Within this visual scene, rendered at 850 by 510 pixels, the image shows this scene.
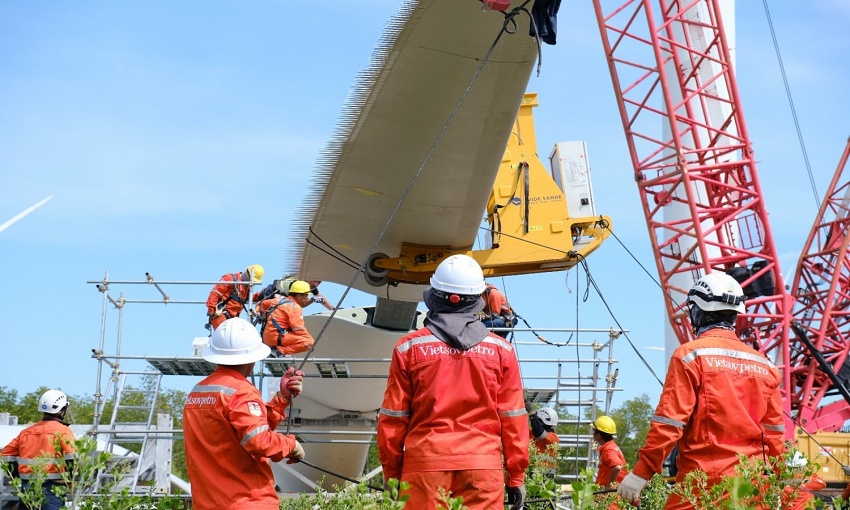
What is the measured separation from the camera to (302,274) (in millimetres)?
13188

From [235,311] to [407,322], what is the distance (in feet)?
8.04

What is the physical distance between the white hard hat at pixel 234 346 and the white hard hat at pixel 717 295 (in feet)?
8.53

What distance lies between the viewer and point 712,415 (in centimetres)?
583

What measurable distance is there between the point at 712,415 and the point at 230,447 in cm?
270

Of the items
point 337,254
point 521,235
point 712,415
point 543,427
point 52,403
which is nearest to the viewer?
point 712,415

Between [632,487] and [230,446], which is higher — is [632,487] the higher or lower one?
the lower one

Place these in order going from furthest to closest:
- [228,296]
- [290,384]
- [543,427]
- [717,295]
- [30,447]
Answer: [228,296] < [543,427] < [30,447] < [290,384] < [717,295]

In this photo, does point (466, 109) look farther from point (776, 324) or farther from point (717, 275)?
point (776, 324)

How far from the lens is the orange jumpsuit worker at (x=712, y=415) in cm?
571

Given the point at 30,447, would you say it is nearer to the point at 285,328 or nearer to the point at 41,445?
the point at 41,445

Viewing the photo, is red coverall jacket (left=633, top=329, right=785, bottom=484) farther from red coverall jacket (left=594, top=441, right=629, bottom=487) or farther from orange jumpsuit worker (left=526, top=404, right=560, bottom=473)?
orange jumpsuit worker (left=526, top=404, right=560, bottom=473)

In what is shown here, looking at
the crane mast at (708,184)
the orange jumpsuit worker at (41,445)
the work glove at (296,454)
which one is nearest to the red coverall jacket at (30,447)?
the orange jumpsuit worker at (41,445)

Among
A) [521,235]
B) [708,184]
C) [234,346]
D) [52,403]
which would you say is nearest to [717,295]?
[234,346]

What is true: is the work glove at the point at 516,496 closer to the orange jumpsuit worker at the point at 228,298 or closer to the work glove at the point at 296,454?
the work glove at the point at 296,454
